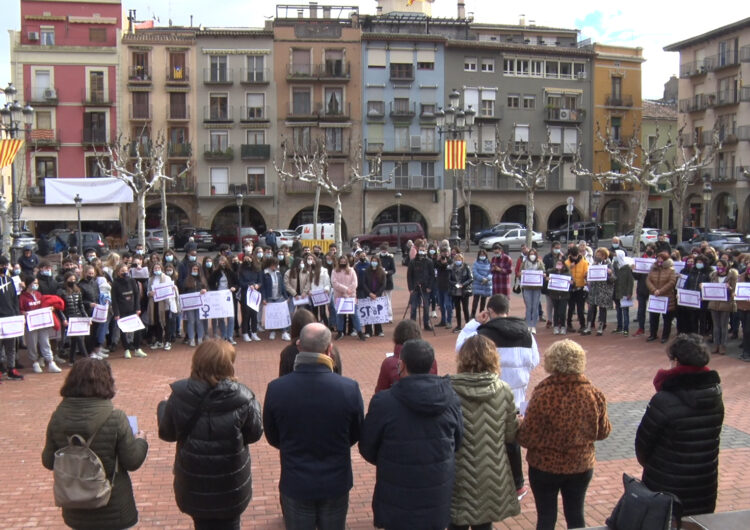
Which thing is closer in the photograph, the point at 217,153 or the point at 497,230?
the point at 497,230

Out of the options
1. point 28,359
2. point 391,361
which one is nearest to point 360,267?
point 28,359

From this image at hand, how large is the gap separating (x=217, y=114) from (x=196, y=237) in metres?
11.9

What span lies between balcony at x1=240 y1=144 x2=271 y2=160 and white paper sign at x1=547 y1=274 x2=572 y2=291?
3998cm

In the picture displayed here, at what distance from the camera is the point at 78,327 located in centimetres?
1251

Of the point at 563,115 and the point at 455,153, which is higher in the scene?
the point at 563,115

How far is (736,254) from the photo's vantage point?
15.6m

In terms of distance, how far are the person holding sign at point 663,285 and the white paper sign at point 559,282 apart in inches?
62.1

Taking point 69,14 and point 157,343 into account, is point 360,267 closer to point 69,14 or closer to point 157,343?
point 157,343

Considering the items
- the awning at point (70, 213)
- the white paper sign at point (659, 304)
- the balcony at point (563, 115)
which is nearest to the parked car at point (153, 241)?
the awning at point (70, 213)

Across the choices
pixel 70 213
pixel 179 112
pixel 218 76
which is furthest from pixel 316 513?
pixel 218 76

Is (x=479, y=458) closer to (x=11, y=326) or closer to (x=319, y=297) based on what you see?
(x=11, y=326)

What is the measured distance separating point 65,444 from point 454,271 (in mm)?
12105

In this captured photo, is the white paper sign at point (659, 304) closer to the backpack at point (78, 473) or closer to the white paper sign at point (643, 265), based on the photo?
the white paper sign at point (643, 265)

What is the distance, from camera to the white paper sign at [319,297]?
15445 mm
